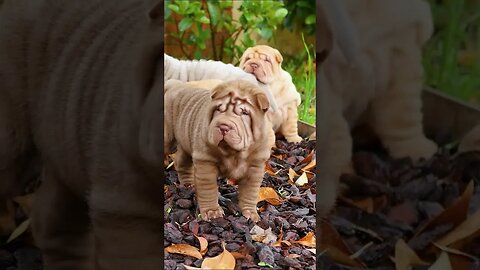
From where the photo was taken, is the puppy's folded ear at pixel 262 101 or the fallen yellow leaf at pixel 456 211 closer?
the fallen yellow leaf at pixel 456 211

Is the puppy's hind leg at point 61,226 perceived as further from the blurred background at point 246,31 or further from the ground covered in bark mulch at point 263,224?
the blurred background at point 246,31

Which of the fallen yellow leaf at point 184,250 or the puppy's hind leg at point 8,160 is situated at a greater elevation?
the puppy's hind leg at point 8,160

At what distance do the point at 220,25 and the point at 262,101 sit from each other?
1.18 feet

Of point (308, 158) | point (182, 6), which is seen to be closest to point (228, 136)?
point (308, 158)

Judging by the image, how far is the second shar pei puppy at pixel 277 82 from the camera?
121cm

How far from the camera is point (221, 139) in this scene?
3.50ft

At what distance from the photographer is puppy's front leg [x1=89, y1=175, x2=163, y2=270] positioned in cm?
90

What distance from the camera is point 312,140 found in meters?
1.25

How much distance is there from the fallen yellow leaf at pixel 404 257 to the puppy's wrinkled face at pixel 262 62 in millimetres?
Answer: 428

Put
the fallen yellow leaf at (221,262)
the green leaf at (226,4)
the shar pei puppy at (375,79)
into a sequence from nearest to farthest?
the shar pei puppy at (375,79) < the fallen yellow leaf at (221,262) < the green leaf at (226,4)

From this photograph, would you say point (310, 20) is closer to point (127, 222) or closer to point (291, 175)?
point (291, 175)

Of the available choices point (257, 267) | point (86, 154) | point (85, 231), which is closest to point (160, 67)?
point (86, 154)

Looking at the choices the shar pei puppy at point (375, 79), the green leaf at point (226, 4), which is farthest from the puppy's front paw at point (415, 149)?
the green leaf at point (226, 4)

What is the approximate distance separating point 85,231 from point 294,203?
391mm
